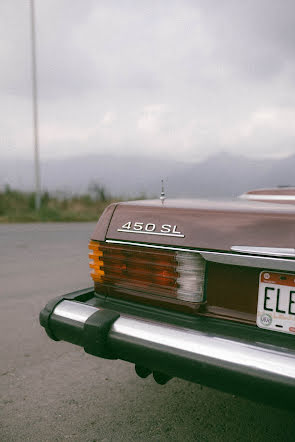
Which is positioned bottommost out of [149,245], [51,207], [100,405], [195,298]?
[51,207]

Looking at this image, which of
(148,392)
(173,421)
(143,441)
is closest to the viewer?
(143,441)

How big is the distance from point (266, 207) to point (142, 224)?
0.64 meters

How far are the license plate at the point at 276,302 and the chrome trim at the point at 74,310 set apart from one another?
0.85m

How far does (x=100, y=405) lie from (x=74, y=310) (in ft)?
2.26

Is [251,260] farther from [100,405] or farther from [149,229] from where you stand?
[100,405]

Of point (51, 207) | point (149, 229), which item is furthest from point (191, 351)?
point (51, 207)

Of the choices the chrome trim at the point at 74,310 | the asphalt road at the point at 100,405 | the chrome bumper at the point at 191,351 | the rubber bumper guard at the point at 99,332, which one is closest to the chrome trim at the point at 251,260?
the chrome bumper at the point at 191,351

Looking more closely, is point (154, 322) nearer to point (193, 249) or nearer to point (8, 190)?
point (193, 249)

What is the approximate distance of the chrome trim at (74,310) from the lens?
2098mm

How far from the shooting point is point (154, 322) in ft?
6.44

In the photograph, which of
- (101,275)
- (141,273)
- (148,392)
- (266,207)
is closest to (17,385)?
(148,392)

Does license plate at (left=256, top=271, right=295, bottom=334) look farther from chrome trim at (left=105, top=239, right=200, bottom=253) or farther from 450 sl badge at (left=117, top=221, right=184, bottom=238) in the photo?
450 sl badge at (left=117, top=221, right=184, bottom=238)

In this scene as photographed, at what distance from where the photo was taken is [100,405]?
2424 mm

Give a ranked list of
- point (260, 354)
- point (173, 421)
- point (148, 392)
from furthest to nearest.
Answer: point (148, 392)
point (173, 421)
point (260, 354)
